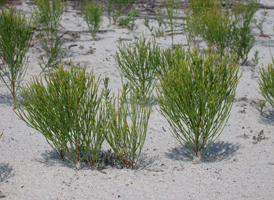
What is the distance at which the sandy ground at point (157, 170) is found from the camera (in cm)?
220

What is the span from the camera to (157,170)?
256 centimetres

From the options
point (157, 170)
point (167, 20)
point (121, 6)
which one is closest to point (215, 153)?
point (157, 170)

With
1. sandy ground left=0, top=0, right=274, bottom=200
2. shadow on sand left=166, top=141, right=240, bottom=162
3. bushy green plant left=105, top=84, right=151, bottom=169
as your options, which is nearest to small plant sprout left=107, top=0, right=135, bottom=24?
sandy ground left=0, top=0, right=274, bottom=200

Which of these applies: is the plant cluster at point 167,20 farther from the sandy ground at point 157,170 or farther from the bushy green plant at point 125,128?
the bushy green plant at point 125,128

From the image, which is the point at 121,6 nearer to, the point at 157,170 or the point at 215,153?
the point at 215,153

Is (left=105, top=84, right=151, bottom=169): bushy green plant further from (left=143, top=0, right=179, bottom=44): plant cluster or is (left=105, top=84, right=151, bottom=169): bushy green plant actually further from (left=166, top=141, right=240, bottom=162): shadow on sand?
(left=143, top=0, right=179, bottom=44): plant cluster

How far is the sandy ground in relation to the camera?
86.7 inches

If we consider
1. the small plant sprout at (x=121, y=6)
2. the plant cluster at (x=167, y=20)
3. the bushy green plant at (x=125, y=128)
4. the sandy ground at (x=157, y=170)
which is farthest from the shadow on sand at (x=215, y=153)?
the small plant sprout at (x=121, y=6)

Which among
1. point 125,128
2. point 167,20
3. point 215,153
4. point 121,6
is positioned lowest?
point 215,153

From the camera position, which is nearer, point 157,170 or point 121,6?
point 157,170

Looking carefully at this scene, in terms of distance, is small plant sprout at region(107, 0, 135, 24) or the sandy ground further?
small plant sprout at region(107, 0, 135, 24)

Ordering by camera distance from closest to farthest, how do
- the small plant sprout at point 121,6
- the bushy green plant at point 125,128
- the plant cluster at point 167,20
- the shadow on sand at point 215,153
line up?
1. the bushy green plant at point 125,128
2. the shadow on sand at point 215,153
3. the plant cluster at point 167,20
4. the small plant sprout at point 121,6

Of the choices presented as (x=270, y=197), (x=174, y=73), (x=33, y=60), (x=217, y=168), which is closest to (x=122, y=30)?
(x=33, y=60)

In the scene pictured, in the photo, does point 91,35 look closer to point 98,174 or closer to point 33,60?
point 33,60
